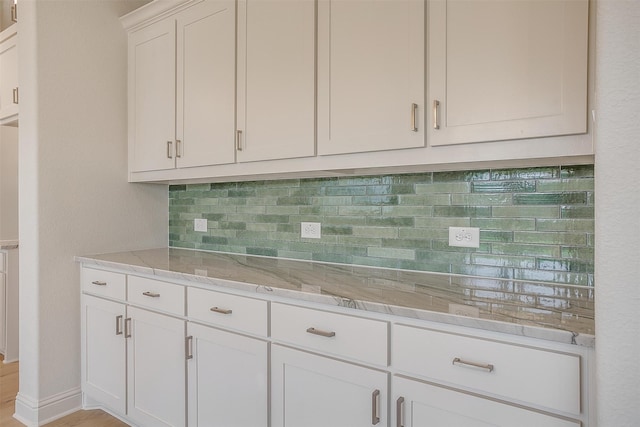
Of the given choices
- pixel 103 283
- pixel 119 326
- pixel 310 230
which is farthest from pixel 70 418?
pixel 310 230

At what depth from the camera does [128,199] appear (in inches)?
105

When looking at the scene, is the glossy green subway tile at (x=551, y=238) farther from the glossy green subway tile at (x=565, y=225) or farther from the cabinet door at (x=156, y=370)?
the cabinet door at (x=156, y=370)

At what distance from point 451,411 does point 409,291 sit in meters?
0.39

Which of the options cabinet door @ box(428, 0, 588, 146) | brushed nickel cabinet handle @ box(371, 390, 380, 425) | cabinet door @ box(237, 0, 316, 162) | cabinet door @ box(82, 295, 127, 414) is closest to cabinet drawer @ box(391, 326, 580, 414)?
brushed nickel cabinet handle @ box(371, 390, 380, 425)

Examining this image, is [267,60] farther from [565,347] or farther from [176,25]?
[565,347]

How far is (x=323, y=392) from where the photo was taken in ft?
4.70

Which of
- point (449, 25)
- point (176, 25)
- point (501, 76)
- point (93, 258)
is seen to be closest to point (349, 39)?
point (449, 25)

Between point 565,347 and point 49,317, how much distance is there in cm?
240

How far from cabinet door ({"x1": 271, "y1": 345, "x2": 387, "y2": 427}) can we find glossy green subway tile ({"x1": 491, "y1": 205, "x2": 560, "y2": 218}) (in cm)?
79

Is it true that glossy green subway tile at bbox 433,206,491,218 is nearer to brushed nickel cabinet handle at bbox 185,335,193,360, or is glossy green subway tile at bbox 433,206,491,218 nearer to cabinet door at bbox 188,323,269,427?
cabinet door at bbox 188,323,269,427

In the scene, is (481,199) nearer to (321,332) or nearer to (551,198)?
(551,198)

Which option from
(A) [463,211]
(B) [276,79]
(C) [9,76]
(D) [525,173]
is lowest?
(A) [463,211]

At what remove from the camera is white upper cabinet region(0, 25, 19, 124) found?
2.67 m

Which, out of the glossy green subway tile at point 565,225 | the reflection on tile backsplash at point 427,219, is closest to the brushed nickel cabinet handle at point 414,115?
the reflection on tile backsplash at point 427,219
